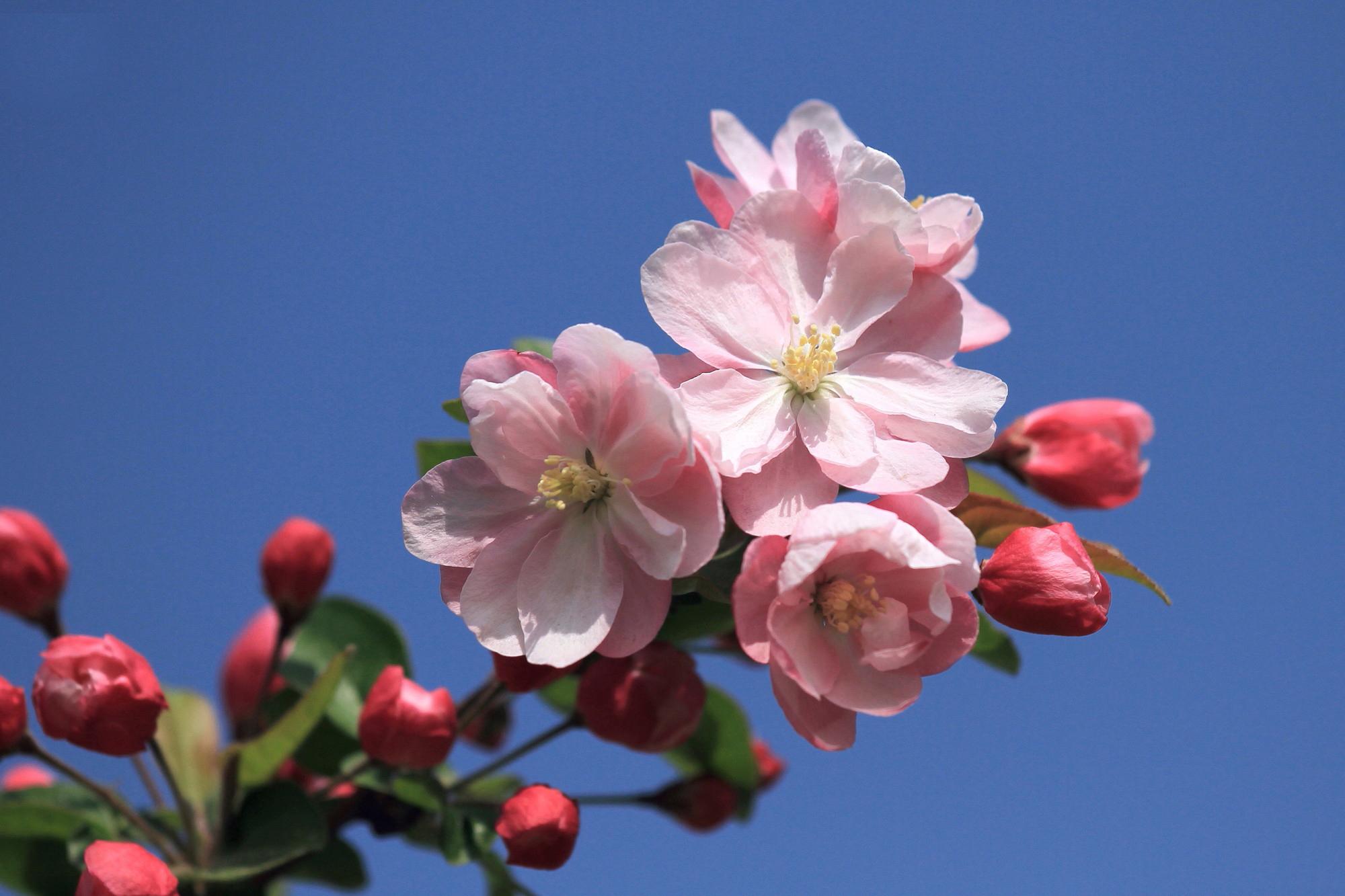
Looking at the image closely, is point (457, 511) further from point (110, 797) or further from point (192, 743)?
point (192, 743)

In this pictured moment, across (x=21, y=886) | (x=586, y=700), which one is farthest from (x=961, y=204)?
(x=21, y=886)

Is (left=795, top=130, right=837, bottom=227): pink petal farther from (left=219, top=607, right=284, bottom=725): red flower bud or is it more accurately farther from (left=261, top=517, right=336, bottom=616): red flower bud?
(left=219, top=607, right=284, bottom=725): red flower bud

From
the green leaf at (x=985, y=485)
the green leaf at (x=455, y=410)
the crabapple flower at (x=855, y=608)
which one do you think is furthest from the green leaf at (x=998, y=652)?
the green leaf at (x=455, y=410)

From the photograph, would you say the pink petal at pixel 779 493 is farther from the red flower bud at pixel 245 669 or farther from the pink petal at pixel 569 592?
the red flower bud at pixel 245 669

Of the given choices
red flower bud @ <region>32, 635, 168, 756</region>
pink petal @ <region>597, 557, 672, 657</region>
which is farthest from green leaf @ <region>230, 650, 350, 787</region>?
pink petal @ <region>597, 557, 672, 657</region>

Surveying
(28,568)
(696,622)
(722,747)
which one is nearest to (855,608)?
(696,622)

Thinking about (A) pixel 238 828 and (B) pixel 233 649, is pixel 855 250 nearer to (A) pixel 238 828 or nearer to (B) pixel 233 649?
(A) pixel 238 828
